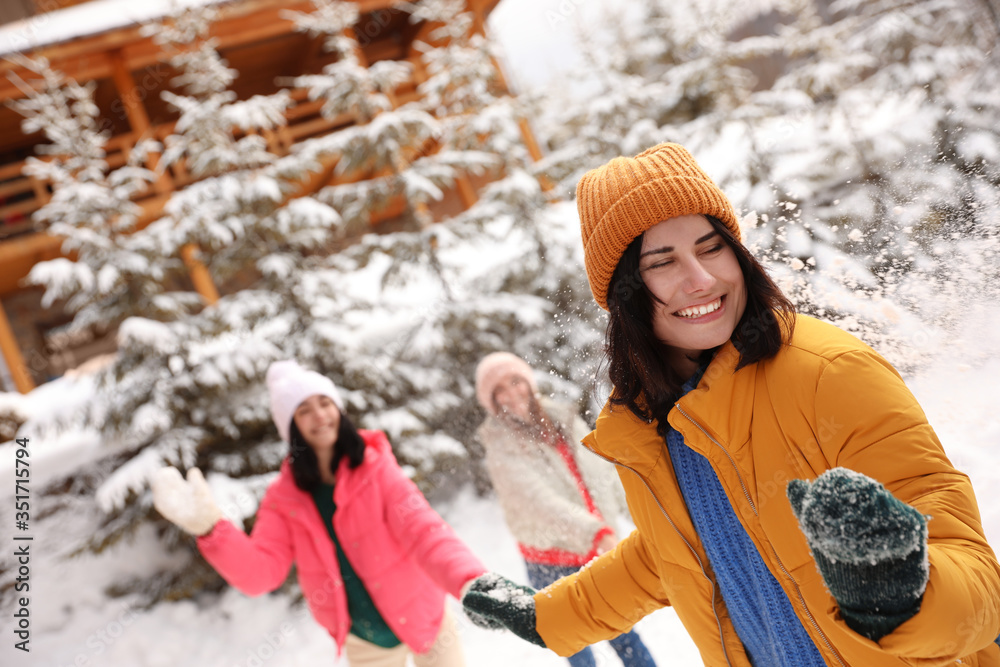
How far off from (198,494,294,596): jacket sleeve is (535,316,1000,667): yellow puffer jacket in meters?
1.48

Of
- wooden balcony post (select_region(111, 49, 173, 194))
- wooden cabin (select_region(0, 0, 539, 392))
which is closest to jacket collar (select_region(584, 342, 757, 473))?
wooden cabin (select_region(0, 0, 539, 392))

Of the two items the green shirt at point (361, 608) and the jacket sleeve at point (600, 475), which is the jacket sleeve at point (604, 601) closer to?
the jacket sleeve at point (600, 475)

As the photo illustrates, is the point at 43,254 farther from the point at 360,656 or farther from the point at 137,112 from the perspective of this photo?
the point at 360,656

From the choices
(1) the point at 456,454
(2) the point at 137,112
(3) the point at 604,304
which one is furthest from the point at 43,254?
(3) the point at 604,304

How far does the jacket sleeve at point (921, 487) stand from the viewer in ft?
2.49

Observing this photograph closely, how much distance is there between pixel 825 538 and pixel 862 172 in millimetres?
1574

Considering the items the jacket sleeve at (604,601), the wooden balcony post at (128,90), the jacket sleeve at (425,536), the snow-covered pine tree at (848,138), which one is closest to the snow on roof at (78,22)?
the wooden balcony post at (128,90)

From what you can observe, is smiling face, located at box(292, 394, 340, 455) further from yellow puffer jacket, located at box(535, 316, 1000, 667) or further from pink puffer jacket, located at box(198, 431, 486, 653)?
yellow puffer jacket, located at box(535, 316, 1000, 667)

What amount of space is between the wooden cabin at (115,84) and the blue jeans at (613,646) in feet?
22.5

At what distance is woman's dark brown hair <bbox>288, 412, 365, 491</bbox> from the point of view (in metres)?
2.53

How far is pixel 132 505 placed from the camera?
512cm

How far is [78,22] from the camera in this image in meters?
9.84

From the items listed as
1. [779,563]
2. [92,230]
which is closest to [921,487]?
[779,563]

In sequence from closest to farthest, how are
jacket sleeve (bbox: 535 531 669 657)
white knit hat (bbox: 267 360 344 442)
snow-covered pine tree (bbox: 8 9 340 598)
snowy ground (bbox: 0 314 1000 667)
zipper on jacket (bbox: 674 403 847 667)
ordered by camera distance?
zipper on jacket (bbox: 674 403 847 667), jacket sleeve (bbox: 535 531 669 657), white knit hat (bbox: 267 360 344 442), snowy ground (bbox: 0 314 1000 667), snow-covered pine tree (bbox: 8 9 340 598)
